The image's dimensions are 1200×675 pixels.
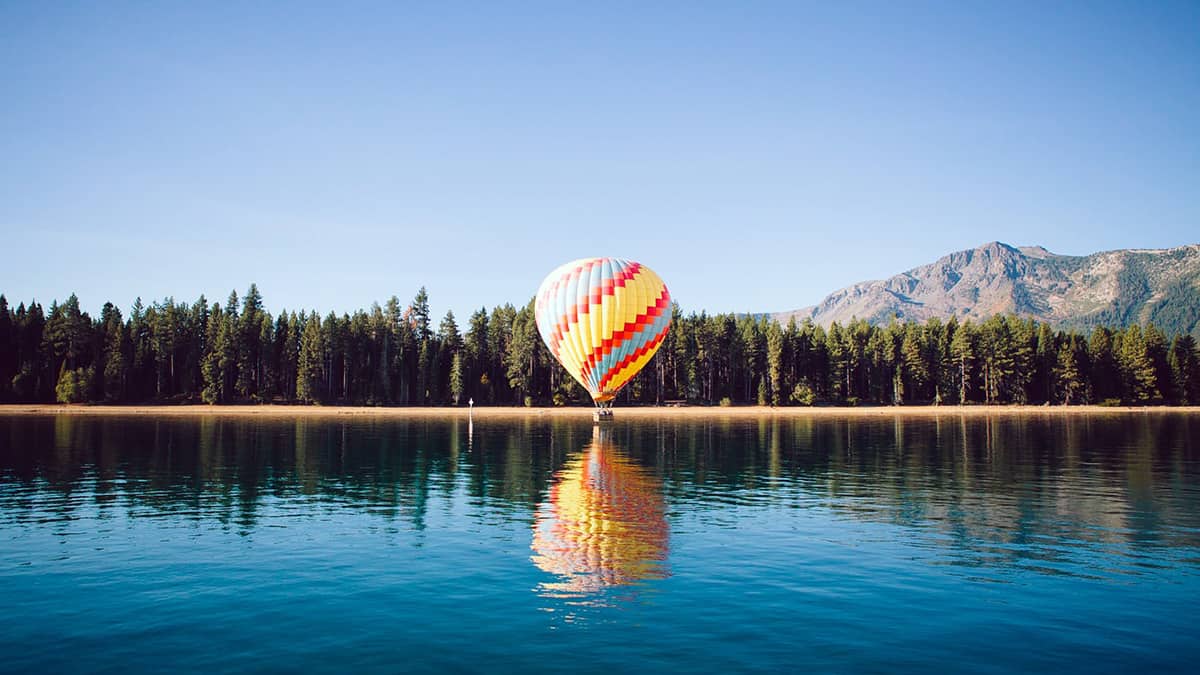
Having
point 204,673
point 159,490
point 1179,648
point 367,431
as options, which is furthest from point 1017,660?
point 367,431

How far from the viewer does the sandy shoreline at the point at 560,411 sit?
124 metres

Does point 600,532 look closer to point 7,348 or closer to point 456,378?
point 456,378

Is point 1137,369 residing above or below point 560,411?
above

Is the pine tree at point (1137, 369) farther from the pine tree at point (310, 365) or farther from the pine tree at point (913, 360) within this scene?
the pine tree at point (310, 365)

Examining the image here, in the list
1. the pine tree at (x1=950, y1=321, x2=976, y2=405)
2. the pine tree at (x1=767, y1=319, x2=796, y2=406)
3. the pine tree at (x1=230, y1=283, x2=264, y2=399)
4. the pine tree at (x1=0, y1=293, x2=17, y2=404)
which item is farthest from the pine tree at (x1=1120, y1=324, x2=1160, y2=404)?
the pine tree at (x1=0, y1=293, x2=17, y2=404)

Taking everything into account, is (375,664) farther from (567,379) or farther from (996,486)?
(567,379)

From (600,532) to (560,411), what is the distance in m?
104

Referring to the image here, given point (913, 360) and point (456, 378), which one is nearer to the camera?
point (456, 378)

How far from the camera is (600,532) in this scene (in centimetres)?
2884

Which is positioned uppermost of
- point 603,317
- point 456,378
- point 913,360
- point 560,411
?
point 603,317

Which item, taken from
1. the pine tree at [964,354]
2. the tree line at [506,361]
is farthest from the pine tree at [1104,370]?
the pine tree at [964,354]

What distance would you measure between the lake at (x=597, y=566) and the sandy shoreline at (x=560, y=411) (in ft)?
249

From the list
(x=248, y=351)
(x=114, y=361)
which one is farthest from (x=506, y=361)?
(x=114, y=361)

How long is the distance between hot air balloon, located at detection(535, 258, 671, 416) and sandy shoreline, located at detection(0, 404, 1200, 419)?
38.0m
